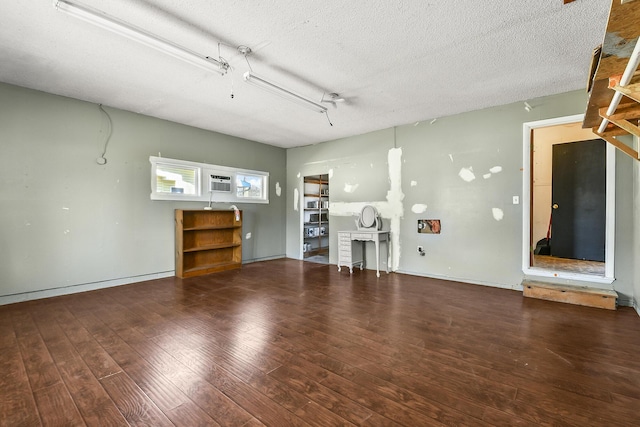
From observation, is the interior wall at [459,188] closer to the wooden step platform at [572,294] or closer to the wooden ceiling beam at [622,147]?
the wooden step platform at [572,294]

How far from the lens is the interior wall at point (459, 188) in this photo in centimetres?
394

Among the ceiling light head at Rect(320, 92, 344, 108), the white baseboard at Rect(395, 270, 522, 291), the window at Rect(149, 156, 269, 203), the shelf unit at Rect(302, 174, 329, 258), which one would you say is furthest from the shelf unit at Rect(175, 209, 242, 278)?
the white baseboard at Rect(395, 270, 522, 291)

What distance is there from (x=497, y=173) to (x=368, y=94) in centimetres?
229

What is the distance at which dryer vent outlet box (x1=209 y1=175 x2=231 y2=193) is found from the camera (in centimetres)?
548

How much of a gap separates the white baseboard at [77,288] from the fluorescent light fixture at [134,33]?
349 cm

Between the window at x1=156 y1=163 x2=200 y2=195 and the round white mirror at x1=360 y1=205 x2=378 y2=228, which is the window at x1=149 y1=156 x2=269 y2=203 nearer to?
the window at x1=156 y1=163 x2=200 y2=195

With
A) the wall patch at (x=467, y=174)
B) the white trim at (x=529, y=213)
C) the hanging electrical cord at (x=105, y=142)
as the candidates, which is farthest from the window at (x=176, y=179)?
the white trim at (x=529, y=213)

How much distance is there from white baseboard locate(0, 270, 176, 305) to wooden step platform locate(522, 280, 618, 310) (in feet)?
18.3

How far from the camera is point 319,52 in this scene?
9.02ft

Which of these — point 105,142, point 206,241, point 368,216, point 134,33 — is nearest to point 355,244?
point 368,216

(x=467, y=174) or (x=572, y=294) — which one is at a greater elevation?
(x=467, y=174)

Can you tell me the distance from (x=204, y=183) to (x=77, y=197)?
1.92 metres

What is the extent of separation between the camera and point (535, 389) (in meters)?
1.74

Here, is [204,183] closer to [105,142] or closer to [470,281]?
[105,142]
